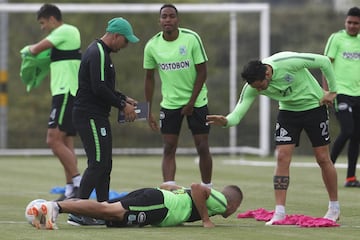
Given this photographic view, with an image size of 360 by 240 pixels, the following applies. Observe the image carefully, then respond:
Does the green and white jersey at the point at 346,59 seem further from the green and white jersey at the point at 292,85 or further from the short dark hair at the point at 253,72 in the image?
the short dark hair at the point at 253,72

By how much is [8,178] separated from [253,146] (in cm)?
810

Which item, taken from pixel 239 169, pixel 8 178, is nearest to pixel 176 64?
pixel 8 178

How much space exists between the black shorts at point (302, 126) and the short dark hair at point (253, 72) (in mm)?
832

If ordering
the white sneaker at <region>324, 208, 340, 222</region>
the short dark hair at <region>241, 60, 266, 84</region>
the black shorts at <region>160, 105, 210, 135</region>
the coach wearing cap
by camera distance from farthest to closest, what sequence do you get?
the black shorts at <region>160, 105, 210, 135</region> → the white sneaker at <region>324, 208, 340, 222</region> → the coach wearing cap → the short dark hair at <region>241, 60, 266, 84</region>

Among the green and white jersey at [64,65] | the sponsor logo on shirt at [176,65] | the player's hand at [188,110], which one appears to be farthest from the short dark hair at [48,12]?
the player's hand at [188,110]

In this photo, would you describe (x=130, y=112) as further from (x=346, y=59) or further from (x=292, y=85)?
(x=346, y=59)

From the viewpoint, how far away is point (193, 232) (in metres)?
10.3

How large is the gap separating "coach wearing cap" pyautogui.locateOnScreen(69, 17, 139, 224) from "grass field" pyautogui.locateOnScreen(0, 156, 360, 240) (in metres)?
0.61

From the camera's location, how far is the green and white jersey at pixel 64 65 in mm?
14195

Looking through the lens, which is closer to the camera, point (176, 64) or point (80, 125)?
point (80, 125)

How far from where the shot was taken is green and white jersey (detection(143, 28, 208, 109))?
45.4ft

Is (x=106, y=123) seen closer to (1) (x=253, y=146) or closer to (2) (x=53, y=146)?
(2) (x=53, y=146)

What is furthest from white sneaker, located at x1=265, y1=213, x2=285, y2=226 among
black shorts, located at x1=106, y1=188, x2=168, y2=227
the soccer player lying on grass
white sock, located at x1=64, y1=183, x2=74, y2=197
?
white sock, located at x1=64, y1=183, x2=74, y2=197

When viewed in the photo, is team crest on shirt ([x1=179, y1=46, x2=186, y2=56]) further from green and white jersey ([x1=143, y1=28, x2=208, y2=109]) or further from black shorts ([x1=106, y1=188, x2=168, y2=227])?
black shorts ([x1=106, y1=188, x2=168, y2=227])
